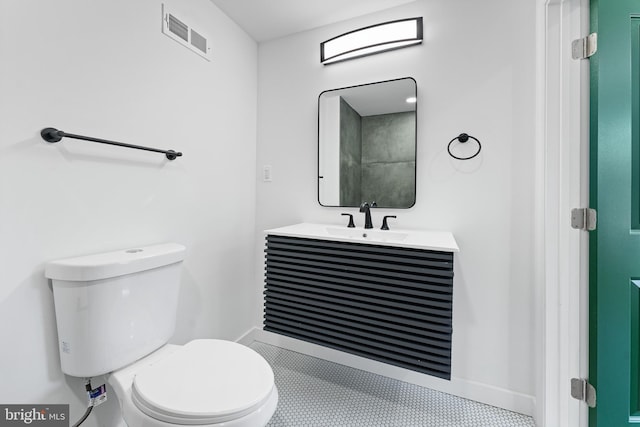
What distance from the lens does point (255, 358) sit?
1.04 m

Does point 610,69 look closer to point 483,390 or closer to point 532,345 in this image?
point 532,345

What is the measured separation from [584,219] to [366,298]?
0.96m

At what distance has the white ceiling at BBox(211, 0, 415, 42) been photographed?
1643 mm

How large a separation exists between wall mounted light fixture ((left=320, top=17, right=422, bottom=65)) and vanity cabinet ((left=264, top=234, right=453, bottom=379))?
1197mm

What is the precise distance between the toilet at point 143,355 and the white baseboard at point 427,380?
0.91m

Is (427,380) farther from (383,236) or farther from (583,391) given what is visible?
(383,236)

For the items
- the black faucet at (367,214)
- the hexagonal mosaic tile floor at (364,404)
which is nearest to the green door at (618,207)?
the hexagonal mosaic tile floor at (364,404)

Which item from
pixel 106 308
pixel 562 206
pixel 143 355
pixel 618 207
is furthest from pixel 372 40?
pixel 143 355

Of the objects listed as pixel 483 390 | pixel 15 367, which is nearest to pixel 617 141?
pixel 483 390

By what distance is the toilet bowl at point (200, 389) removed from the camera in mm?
785

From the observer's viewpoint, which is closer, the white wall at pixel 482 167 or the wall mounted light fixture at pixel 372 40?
the white wall at pixel 482 167

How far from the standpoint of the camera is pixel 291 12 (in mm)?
1733

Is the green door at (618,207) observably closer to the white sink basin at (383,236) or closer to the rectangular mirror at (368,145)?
the white sink basin at (383,236)

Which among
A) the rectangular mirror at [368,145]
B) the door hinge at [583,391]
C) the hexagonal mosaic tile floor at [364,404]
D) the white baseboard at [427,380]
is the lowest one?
the hexagonal mosaic tile floor at [364,404]
